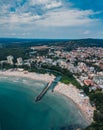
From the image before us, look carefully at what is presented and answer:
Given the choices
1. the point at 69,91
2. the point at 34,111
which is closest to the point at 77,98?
the point at 69,91

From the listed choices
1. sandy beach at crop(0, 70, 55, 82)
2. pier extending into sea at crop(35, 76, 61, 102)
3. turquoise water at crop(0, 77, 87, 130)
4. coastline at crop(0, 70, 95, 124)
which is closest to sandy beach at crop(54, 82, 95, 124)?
coastline at crop(0, 70, 95, 124)

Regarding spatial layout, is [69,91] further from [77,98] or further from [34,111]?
[34,111]

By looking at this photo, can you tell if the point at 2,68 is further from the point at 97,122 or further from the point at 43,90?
the point at 97,122

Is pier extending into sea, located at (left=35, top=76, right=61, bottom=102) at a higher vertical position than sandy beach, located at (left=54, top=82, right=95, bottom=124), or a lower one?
lower

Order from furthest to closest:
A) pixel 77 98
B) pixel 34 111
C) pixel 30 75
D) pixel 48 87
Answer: pixel 30 75 → pixel 48 87 → pixel 77 98 → pixel 34 111

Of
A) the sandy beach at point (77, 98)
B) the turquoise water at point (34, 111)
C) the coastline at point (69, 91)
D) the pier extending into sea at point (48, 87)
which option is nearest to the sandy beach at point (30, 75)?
the coastline at point (69, 91)

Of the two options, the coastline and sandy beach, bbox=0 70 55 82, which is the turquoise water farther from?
sandy beach, bbox=0 70 55 82

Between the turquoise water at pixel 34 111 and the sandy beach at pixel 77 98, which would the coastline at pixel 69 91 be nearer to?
the sandy beach at pixel 77 98
